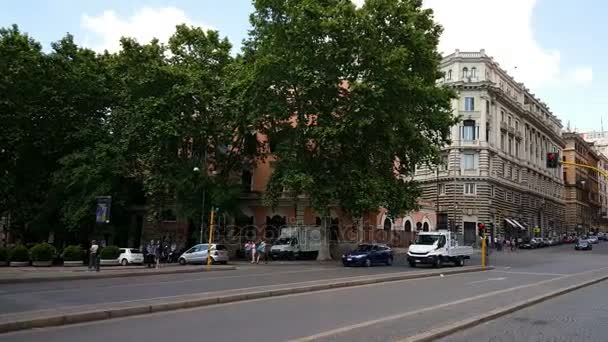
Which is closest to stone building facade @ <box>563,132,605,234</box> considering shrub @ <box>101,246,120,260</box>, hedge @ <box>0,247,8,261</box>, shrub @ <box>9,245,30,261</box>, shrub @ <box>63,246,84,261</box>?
shrub @ <box>101,246,120,260</box>

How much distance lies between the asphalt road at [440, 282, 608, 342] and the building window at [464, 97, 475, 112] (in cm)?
5886

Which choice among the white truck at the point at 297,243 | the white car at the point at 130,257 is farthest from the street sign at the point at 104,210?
the white truck at the point at 297,243

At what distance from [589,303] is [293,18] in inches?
967

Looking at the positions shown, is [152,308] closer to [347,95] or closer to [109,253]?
[347,95]

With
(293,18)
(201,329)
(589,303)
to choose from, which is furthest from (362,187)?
(201,329)

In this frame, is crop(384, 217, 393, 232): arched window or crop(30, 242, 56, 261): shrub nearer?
crop(30, 242, 56, 261): shrub

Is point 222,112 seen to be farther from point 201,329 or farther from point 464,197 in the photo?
point 464,197

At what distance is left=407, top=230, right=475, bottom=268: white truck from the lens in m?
32.2

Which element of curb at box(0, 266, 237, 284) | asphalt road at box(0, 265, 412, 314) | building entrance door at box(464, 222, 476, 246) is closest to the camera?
asphalt road at box(0, 265, 412, 314)

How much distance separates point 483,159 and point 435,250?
41393mm

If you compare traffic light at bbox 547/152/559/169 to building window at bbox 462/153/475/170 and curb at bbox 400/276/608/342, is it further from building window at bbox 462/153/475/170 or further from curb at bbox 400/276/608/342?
building window at bbox 462/153/475/170

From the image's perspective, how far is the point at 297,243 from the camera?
42375 millimetres

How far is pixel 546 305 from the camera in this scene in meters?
14.8

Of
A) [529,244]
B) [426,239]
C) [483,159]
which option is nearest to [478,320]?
[426,239]
